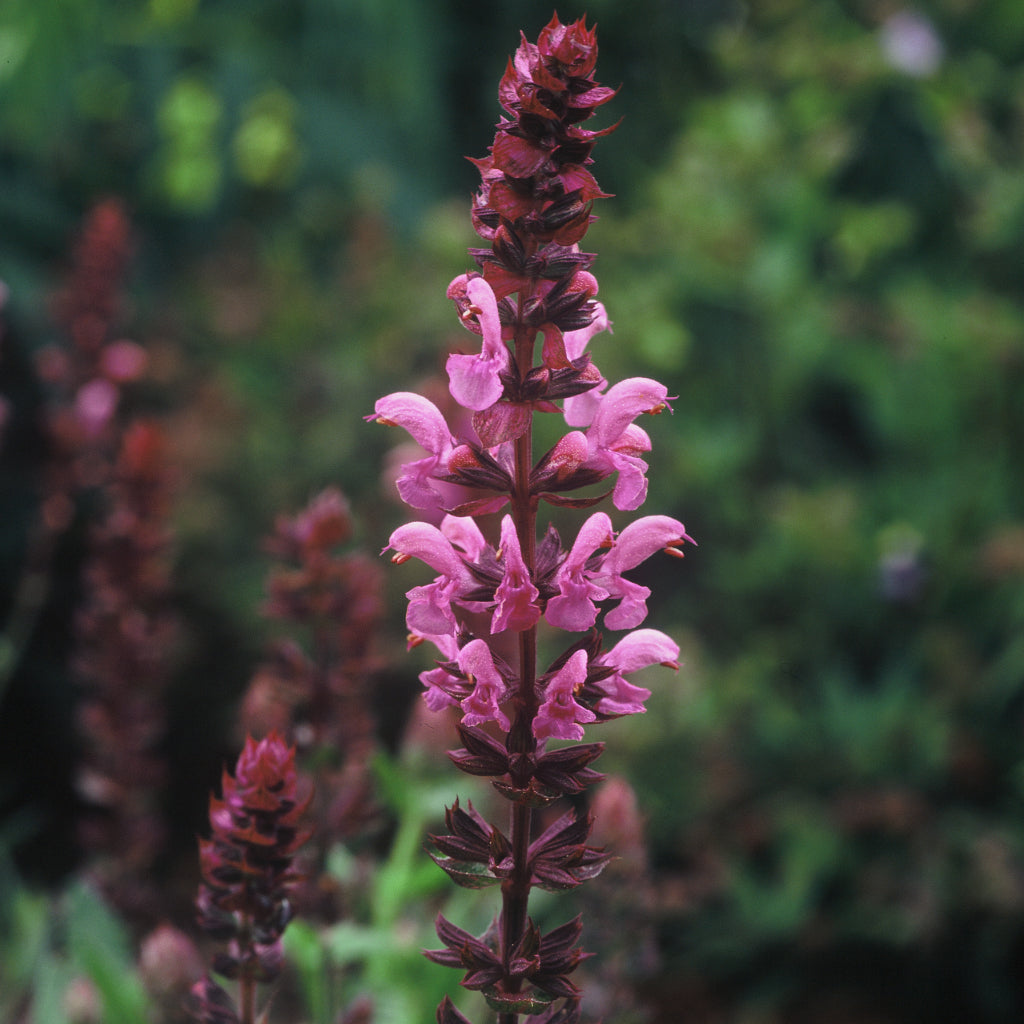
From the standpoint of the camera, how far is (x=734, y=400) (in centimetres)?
396

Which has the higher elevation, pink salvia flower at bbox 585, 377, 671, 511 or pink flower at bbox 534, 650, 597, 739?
pink salvia flower at bbox 585, 377, 671, 511

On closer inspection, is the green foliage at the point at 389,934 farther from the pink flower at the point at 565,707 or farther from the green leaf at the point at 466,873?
the pink flower at the point at 565,707

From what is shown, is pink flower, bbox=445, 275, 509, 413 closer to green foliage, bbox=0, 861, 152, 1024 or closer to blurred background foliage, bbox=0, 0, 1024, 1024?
green foliage, bbox=0, 861, 152, 1024

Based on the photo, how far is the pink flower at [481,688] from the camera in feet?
2.86

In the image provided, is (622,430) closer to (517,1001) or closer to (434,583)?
(434,583)

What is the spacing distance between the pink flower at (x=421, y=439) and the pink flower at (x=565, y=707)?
190 mm

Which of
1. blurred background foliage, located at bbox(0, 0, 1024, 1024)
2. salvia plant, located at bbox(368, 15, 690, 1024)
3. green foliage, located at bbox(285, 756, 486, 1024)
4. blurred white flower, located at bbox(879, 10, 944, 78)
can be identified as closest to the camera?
salvia plant, located at bbox(368, 15, 690, 1024)

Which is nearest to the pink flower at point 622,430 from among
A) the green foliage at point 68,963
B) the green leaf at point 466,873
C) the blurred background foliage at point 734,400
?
the green leaf at point 466,873

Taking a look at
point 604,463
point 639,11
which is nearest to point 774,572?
point 604,463

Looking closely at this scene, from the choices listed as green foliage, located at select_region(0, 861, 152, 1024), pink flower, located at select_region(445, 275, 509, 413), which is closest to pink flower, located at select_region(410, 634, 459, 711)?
pink flower, located at select_region(445, 275, 509, 413)

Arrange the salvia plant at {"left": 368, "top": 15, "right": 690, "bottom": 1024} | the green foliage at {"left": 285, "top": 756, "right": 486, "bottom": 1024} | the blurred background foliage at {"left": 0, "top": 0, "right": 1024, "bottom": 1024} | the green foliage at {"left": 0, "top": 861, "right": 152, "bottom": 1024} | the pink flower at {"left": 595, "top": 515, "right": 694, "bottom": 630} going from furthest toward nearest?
the blurred background foliage at {"left": 0, "top": 0, "right": 1024, "bottom": 1024}
the green foliage at {"left": 285, "top": 756, "right": 486, "bottom": 1024}
the green foliage at {"left": 0, "top": 861, "right": 152, "bottom": 1024}
the pink flower at {"left": 595, "top": 515, "right": 694, "bottom": 630}
the salvia plant at {"left": 368, "top": 15, "right": 690, "bottom": 1024}

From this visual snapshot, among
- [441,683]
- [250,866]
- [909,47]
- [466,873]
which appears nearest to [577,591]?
[441,683]

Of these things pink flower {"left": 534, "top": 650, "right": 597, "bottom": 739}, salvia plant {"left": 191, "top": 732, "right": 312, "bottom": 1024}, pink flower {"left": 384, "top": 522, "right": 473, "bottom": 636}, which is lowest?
salvia plant {"left": 191, "top": 732, "right": 312, "bottom": 1024}

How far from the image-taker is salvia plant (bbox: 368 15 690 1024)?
84 centimetres
